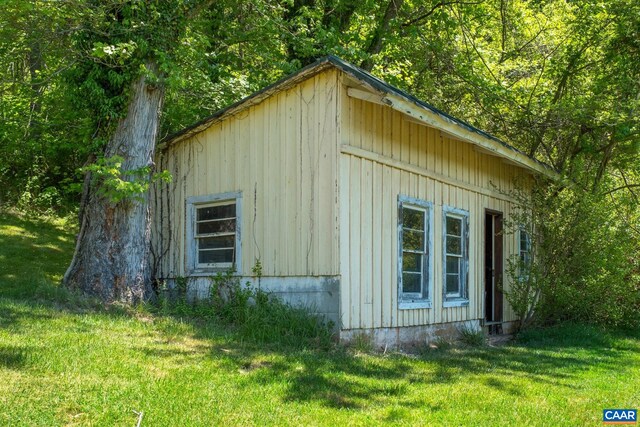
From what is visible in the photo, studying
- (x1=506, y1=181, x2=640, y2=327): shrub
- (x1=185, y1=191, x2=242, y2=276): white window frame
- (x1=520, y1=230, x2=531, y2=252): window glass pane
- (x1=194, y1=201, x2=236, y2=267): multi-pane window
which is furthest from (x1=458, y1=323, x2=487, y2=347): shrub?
(x1=194, y1=201, x2=236, y2=267): multi-pane window

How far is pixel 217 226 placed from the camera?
11039 mm

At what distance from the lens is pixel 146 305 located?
10.2 m

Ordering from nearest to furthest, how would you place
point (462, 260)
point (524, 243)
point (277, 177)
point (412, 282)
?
point (277, 177)
point (412, 282)
point (462, 260)
point (524, 243)

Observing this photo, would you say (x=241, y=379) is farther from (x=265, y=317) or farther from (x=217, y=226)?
(x=217, y=226)

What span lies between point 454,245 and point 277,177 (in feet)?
12.7

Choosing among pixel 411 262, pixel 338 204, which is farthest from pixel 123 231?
pixel 411 262

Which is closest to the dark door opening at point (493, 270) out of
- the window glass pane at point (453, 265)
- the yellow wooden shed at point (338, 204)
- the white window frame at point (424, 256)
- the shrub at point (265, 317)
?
the yellow wooden shed at point (338, 204)

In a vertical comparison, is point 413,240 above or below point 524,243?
below

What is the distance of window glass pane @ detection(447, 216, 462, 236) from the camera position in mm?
11836

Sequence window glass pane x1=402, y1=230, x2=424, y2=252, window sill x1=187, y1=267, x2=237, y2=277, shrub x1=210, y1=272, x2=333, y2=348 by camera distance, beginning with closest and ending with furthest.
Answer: shrub x1=210, y1=272, x2=333, y2=348 → window glass pane x1=402, y1=230, x2=424, y2=252 → window sill x1=187, y1=267, x2=237, y2=277

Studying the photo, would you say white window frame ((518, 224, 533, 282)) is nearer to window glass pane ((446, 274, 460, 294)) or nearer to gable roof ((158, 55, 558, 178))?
window glass pane ((446, 274, 460, 294))

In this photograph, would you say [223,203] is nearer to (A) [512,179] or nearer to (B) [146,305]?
(B) [146,305]

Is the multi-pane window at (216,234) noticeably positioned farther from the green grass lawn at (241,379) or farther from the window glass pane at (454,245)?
the window glass pane at (454,245)

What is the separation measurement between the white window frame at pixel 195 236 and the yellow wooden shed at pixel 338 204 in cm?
2
